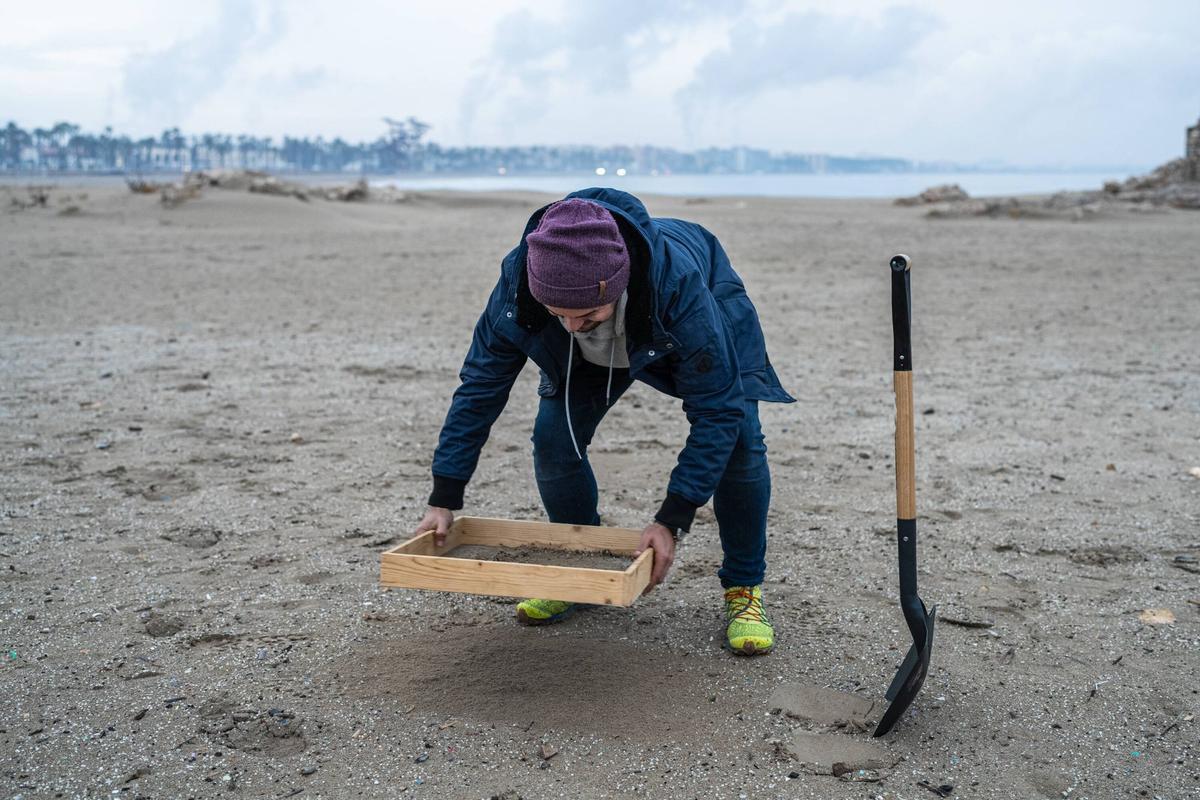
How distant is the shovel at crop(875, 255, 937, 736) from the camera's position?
294cm

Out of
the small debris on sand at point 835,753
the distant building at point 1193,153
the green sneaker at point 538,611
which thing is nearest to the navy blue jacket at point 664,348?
the green sneaker at point 538,611

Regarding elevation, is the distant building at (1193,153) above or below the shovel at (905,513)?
above

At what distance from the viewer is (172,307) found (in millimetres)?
10836

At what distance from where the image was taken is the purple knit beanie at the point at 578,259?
2.81 m

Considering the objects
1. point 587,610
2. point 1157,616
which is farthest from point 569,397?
point 1157,616

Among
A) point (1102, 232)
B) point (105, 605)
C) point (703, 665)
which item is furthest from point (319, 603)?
point (1102, 232)

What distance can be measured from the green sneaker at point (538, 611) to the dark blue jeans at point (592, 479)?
29cm

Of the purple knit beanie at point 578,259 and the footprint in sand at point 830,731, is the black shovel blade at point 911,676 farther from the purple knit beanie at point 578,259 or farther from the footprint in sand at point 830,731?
the purple knit beanie at point 578,259

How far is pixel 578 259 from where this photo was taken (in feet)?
9.20

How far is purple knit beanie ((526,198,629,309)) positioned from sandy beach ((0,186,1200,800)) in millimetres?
1199

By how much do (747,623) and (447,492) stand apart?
3.44ft

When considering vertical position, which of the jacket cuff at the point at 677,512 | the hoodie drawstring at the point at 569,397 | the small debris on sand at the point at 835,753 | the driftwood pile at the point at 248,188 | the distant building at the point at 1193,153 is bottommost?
the small debris on sand at the point at 835,753

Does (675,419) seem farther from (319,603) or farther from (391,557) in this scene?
(391,557)

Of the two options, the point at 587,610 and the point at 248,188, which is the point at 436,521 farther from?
the point at 248,188
